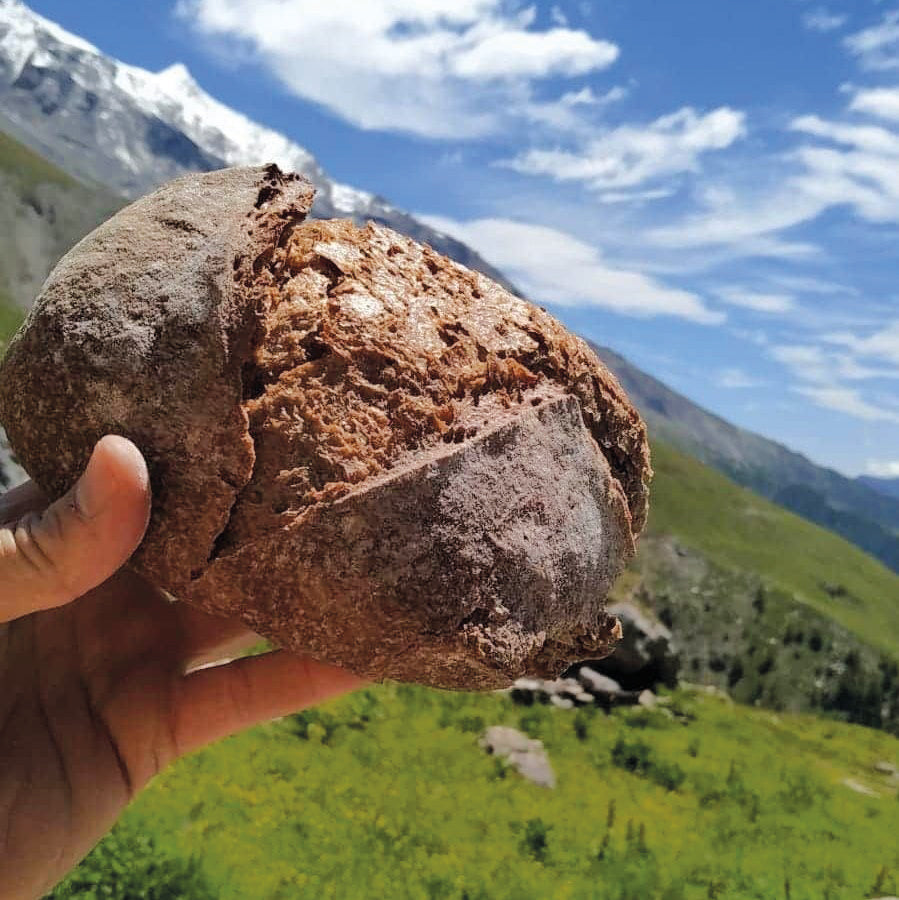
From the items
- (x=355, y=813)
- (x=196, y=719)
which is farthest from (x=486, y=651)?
(x=355, y=813)

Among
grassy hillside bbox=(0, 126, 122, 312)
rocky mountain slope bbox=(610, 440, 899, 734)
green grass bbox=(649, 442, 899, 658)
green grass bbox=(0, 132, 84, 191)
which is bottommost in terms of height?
rocky mountain slope bbox=(610, 440, 899, 734)

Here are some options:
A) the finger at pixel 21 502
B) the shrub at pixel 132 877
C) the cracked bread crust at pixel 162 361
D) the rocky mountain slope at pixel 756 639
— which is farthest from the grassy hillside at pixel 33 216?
the cracked bread crust at pixel 162 361

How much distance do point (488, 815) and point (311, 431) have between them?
8.75 meters

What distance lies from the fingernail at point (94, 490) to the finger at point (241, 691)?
1532mm

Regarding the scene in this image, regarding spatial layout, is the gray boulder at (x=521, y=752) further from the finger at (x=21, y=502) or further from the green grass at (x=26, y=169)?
the green grass at (x=26, y=169)

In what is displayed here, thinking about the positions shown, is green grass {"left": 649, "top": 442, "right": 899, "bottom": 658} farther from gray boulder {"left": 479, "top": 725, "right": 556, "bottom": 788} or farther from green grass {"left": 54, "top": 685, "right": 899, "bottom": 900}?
gray boulder {"left": 479, "top": 725, "right": 556, "bottom": 788}

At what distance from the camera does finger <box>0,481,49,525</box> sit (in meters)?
3.89

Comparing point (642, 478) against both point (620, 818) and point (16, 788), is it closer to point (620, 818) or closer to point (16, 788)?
point (16, 788)

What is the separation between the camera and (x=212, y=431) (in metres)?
3.33

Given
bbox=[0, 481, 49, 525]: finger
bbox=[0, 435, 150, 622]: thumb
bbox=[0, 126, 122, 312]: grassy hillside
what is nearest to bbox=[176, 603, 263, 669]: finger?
bbox=[0, 481, 49, 525]: finger

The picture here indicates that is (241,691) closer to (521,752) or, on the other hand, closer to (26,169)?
(521,752)

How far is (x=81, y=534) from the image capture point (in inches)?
128

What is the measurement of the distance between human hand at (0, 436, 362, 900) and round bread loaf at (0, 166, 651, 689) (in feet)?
1.27

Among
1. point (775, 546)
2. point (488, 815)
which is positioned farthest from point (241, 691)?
point (775, 546)
